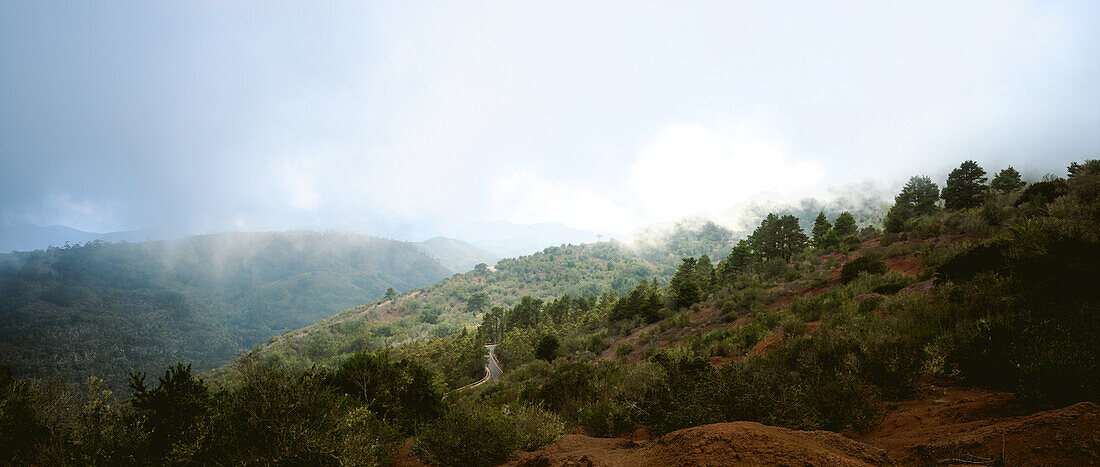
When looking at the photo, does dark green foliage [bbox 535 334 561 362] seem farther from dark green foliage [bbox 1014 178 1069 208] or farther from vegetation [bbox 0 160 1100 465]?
dark green foliage [bbox 1014 178 1069 208]

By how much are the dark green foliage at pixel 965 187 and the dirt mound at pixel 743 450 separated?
117 ft

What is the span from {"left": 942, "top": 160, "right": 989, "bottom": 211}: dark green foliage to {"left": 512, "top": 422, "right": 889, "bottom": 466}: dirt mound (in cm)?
3571

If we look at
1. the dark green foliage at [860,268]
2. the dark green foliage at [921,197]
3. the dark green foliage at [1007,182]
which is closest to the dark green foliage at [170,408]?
the dark green foliage at [860,268]

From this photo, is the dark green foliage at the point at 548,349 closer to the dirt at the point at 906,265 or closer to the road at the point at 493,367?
the road at the point at 493,367

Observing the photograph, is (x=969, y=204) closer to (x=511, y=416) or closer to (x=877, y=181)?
(x=511, y=416)

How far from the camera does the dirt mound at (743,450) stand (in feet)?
10.6

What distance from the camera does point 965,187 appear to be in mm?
26844

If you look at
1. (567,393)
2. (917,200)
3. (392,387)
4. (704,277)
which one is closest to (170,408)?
(392,387)

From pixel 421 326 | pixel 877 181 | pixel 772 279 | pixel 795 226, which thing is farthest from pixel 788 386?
pixel 877 181

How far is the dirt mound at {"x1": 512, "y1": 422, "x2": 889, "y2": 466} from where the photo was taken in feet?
10.6

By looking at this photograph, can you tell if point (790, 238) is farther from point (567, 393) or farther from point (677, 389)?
point (677, 389)

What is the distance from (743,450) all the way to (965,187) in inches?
1539

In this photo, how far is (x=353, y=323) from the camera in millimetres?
89000

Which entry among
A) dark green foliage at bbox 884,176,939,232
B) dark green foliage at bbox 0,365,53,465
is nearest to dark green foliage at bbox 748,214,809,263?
dark green foliage at bbox 884,176,939,232
